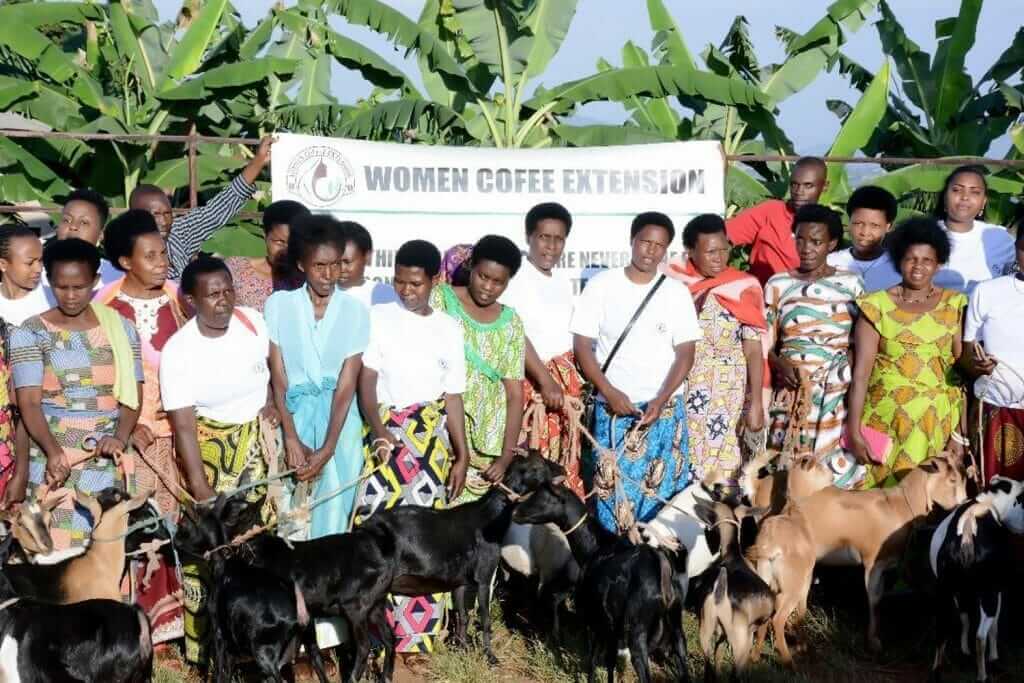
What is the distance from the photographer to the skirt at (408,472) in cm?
546

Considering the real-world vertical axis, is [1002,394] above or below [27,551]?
above

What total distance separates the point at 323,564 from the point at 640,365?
188cm

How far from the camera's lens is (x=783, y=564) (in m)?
5.48

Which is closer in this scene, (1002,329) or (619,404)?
(1002,329)

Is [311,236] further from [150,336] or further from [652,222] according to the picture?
[652,222]

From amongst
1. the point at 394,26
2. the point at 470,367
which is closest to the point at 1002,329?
the point at 470,367

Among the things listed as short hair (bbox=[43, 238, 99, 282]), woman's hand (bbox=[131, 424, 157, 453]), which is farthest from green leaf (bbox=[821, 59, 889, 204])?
short hair (bbox=[43, 238, 99, 282])

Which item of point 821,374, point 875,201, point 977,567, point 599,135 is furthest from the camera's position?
point 599,135

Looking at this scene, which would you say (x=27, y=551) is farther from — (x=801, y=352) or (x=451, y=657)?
(x=801, y=352)

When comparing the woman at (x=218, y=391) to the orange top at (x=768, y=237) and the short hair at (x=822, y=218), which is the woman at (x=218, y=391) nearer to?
the short hair at (x=822, y=218)

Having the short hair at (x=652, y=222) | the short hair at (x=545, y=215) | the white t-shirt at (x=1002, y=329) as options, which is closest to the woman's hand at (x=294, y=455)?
the short hair at (x=545, y=215)

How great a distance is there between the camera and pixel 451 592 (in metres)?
5.77

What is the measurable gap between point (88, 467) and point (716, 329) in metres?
3.10

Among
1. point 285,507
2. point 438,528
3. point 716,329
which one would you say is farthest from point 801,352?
point 285,507
